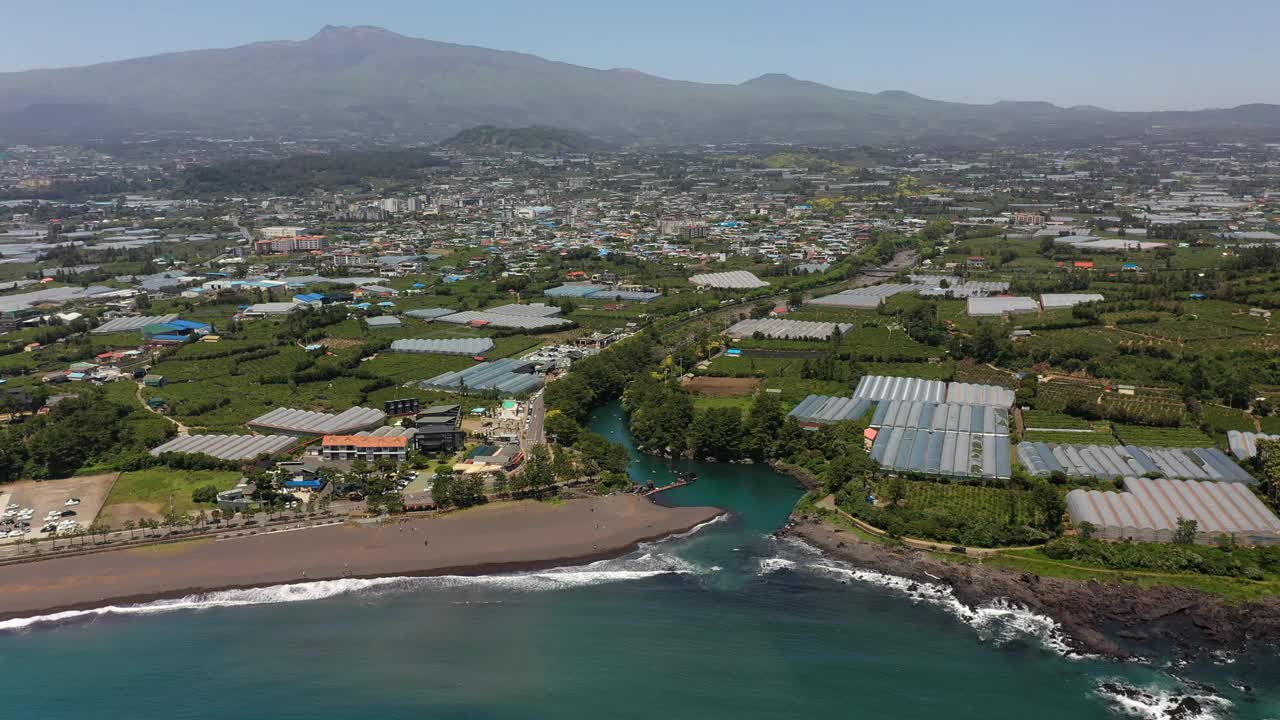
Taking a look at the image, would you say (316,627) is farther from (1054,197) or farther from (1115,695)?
(1054,197)

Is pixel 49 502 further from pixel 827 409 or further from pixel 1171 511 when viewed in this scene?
pixel 1171 511

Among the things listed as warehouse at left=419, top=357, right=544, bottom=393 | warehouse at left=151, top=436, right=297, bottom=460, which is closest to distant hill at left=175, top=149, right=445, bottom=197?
warehouse at left=419, top=357, right=544, bottom=393

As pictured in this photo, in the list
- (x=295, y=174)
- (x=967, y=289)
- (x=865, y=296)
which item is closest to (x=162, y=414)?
(x=865, y=296)

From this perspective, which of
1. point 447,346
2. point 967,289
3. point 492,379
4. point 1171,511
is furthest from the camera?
point 967,289

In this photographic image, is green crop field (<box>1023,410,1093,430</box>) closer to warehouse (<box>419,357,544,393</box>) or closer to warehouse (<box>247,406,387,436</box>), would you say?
warehouse (<box>419,357,544,393</box>)

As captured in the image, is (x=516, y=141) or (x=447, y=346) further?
(x=516, y=141)

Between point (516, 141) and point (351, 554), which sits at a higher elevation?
point (516, 141)

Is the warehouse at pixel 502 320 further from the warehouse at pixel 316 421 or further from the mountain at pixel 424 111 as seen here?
the mountain at pixel 424 111
